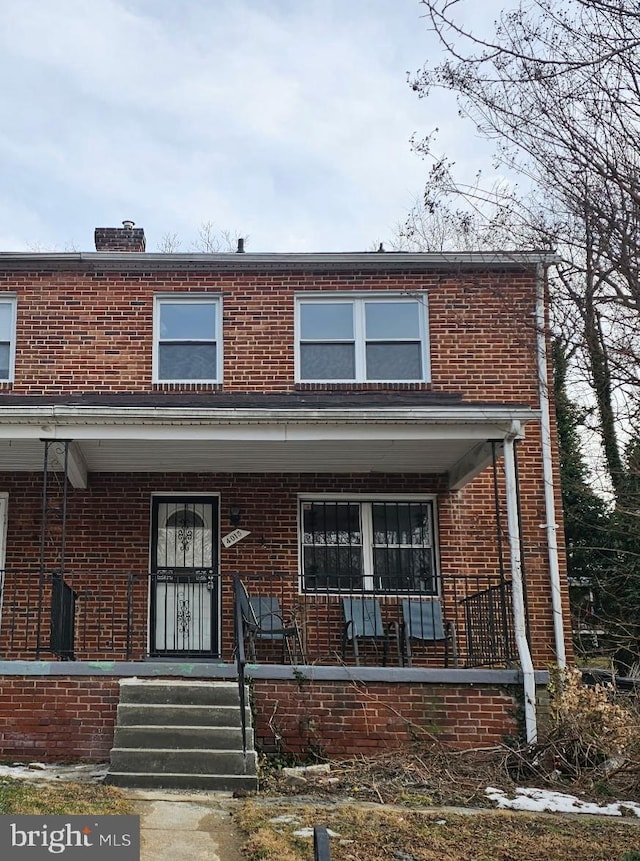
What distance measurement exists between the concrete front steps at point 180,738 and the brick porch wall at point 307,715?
370 mm

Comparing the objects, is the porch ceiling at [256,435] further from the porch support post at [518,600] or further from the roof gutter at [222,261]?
the roof gutter at [222,261]

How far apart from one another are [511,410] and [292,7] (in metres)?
5.07

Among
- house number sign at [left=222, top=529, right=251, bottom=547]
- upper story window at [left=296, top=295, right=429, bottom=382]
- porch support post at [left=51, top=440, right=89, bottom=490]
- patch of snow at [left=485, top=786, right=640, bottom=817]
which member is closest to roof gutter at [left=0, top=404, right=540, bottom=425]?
porch support post at [left=51, top=440, right=89, bottom=490]

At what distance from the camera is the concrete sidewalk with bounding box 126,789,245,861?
5910 mm

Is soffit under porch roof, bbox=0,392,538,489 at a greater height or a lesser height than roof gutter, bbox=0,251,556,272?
lesser

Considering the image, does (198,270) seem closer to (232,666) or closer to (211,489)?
Result: (211,489)

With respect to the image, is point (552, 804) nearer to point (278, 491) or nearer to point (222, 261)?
point (278, 491)

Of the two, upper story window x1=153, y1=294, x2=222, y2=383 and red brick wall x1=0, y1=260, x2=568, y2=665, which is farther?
upper story window x1=153, y1=294, x2=222, y2=383

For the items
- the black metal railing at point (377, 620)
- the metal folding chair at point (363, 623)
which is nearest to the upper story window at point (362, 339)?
the black metal railing at point (377, 620)

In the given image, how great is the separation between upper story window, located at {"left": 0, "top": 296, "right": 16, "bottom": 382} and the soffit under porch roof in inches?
48.8

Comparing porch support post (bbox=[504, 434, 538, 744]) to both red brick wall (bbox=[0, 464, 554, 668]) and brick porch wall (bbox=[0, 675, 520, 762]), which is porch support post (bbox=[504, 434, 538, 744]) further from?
red brick wall (bbox=[0, 464, 554, 668])

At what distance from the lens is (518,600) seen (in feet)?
32.3

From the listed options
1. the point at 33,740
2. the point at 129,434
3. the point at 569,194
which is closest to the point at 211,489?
the point at 129,434

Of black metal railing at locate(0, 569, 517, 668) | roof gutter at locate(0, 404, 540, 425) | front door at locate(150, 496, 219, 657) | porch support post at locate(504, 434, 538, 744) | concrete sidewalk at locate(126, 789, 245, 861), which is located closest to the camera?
concrete sidewalk at locate(126, 789, 245, 861)
